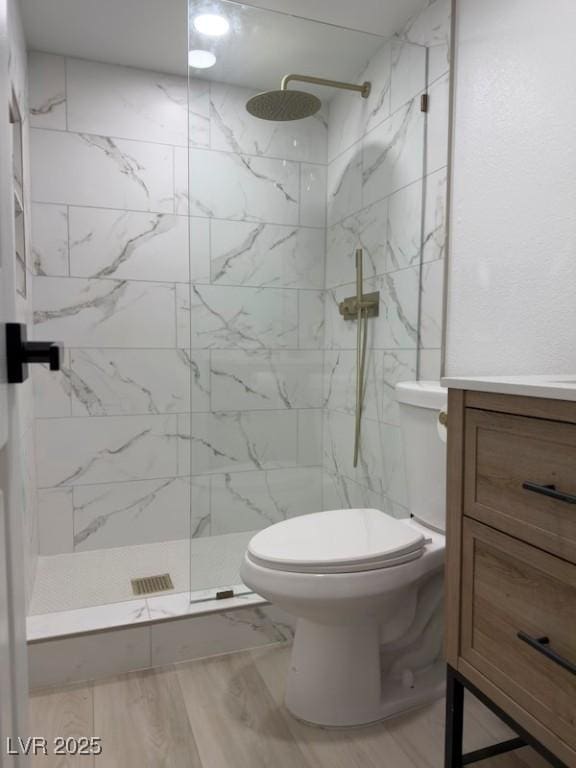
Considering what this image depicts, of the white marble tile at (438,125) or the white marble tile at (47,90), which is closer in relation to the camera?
the white marble tile at (438,125)

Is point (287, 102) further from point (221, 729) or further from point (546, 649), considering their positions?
point (221, 729)

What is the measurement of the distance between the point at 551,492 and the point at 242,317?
1344 millimetres

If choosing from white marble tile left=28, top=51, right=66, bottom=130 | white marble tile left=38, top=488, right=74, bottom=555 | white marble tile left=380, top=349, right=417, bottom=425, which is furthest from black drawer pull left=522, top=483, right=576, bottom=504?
white marble tile left=28, top=51, right=66, bottom=130

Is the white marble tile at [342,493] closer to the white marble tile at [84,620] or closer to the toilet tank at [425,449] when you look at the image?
the toilet tank at [425,449]

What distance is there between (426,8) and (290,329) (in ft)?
4.07

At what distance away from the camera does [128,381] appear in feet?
8.16

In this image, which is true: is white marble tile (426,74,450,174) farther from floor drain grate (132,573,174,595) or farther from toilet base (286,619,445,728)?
floor drain grate (132,573,174,595)

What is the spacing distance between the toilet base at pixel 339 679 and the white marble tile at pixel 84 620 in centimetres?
54

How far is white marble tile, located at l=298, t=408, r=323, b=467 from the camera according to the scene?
2.09 m

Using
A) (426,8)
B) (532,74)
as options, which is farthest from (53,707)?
(426,8)

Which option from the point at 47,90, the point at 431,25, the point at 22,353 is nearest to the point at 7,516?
the point at 22,353

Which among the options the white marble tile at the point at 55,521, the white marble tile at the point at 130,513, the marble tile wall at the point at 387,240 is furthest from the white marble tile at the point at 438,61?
the white marble tile at the point at 55,521

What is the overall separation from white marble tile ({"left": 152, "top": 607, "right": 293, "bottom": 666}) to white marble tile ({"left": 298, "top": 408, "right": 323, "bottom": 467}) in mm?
596

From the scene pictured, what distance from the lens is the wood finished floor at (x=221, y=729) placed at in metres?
1.28
